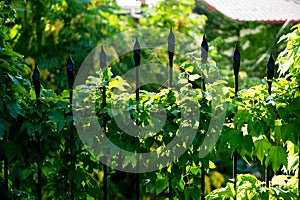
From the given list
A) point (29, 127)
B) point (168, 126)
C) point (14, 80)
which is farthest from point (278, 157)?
point (14, 80)

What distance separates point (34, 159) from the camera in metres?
2.52

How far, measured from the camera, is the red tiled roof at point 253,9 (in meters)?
8.84

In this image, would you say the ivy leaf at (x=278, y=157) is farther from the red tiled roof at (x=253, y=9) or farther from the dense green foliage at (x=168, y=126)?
the red tiled roof at (x=253, y=9)

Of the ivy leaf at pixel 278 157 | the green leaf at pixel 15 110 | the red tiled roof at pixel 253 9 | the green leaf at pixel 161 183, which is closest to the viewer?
the green leaf at pixel 15 110

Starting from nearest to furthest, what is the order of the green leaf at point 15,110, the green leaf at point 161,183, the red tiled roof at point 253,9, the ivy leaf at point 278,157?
the green leaf at point 15,110 → the ivy leaf at point 278,157 → the green leaf at point 161,183 → the red tiled roof at point 253,9

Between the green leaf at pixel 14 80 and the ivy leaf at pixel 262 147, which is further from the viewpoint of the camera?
the ivy leaf at pixel 262 147

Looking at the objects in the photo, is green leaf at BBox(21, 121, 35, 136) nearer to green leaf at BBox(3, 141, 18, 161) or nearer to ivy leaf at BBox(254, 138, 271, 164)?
green leaf at BBox(3, 141, 18, 161)

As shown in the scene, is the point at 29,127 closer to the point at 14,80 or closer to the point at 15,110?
the point at 15,110

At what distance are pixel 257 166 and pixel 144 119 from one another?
19.0 feet

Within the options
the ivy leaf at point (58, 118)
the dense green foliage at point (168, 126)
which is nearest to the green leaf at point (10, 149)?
the dense green foliage at point (168, 126)

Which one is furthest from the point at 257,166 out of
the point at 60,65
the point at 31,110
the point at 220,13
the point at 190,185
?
the point at 31,110

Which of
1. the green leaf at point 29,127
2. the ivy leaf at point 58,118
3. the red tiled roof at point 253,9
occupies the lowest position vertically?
the green leaf at point 29,127

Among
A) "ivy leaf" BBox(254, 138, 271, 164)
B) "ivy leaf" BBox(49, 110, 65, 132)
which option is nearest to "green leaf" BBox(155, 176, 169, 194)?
"ivy leaf" BBox(254, 138, 271, 164)

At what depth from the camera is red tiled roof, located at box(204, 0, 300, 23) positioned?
884cm
